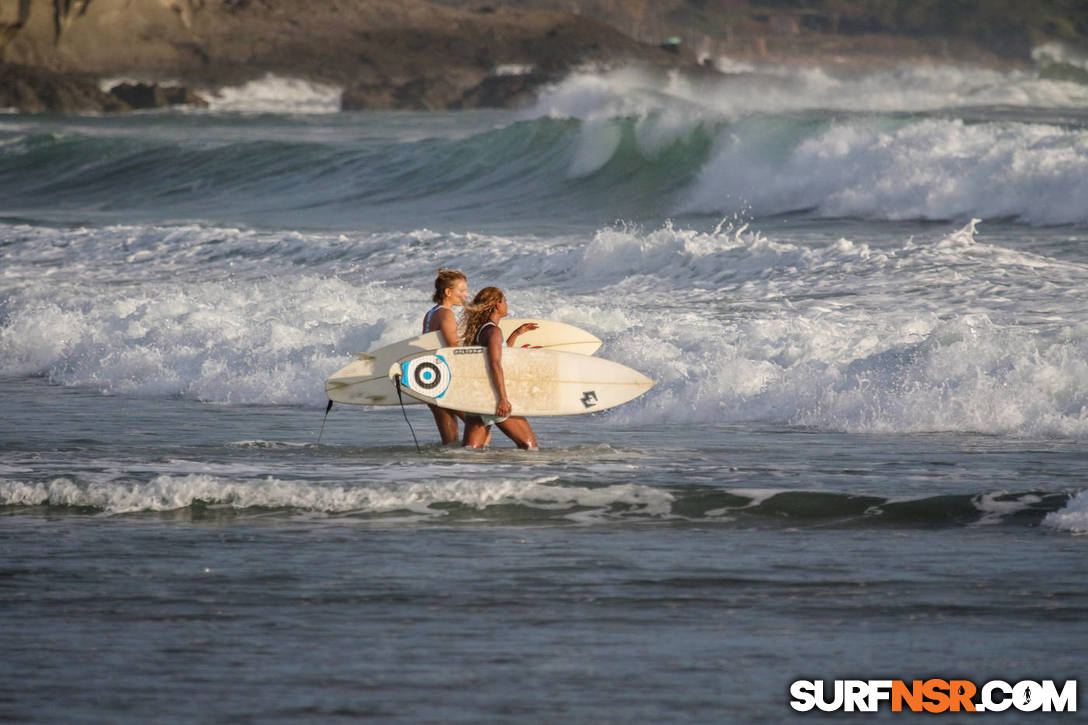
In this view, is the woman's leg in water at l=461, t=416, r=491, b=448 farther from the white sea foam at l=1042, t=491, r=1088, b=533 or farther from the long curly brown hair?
the white sea foam at l=1042, t=491, r=1088, b=533

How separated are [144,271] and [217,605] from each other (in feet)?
46.3

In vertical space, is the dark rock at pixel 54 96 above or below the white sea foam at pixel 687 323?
above

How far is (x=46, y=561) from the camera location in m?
5.99

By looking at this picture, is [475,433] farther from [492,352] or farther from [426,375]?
[492,352]

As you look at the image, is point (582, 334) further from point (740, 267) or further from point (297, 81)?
point (297, 81)

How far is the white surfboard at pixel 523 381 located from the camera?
8164 millimetres

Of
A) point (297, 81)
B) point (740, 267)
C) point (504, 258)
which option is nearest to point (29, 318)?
point (504, 258)

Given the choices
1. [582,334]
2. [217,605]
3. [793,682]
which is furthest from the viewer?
[582,334]

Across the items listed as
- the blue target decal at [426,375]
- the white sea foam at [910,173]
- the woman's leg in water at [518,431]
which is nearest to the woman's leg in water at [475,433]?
the woman's leg in water at [518,431]

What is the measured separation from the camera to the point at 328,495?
7027 mm

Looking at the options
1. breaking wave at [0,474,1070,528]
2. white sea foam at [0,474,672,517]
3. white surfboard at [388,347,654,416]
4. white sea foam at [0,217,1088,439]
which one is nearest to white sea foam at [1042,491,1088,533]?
breaking wave at [0,474,1070,528]

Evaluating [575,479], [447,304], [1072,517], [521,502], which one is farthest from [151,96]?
[1072,517]

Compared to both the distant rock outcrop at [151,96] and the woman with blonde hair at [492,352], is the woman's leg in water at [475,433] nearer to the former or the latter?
the woman with blonde hair at [492,352]

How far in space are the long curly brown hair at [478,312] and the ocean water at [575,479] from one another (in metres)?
0.68
